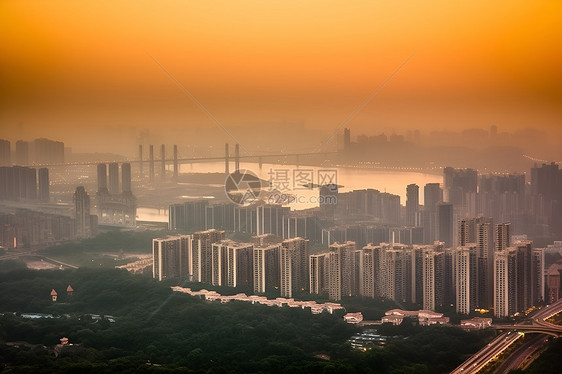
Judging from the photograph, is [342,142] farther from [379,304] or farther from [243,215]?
[379,304]

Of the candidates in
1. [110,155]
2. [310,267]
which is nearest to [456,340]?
[310,267]

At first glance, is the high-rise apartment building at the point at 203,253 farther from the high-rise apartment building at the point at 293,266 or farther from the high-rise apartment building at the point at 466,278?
the high-rise apartment building at the point at 466,278

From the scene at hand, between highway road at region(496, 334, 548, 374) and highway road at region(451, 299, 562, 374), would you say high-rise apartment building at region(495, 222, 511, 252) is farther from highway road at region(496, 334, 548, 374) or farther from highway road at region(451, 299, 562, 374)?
highway road at region(496, 334, 548, 374)

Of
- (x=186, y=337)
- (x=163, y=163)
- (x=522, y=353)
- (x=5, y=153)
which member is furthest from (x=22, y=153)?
(x=522, y=353)

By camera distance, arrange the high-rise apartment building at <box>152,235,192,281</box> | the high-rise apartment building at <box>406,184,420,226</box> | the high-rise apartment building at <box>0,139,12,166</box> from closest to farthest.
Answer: the high-rise apartment building at <box>152,235,192,281</box>, the high-rise apartment building at <box>406,184,420,226</box>, the high-rise apartment building at <box>0,139,12,166</box>

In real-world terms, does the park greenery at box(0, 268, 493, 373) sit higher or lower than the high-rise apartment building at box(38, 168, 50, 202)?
lower

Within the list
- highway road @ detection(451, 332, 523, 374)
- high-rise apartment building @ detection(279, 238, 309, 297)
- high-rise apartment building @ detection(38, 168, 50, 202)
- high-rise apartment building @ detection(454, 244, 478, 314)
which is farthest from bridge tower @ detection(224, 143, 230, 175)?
highway road @ detection(451, 332, 523, 374)

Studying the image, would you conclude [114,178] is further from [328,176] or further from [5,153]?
[328,176]
